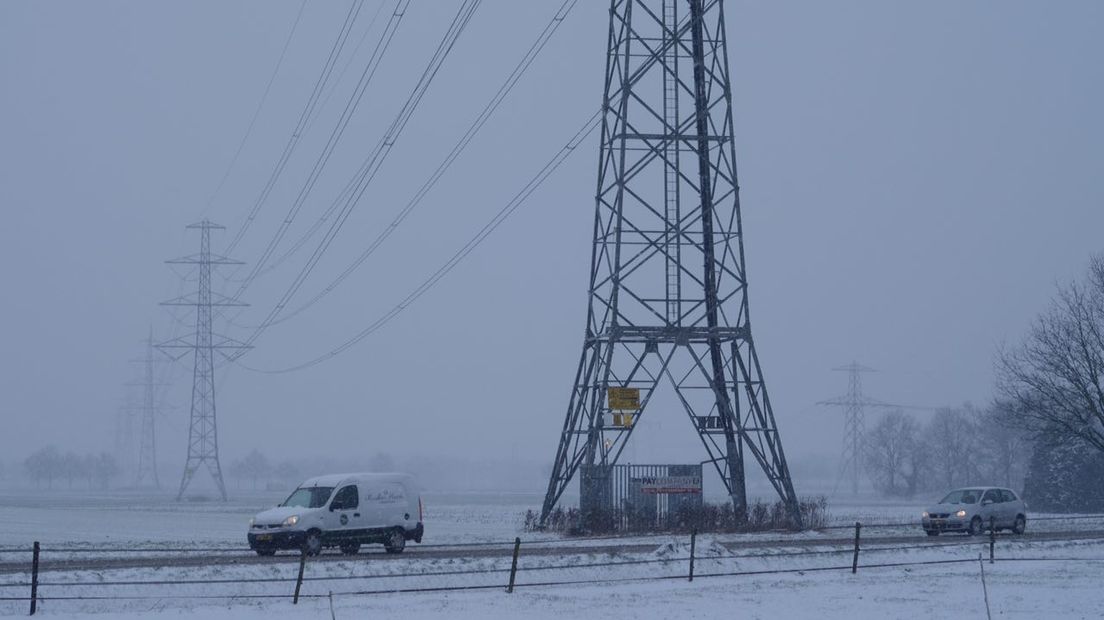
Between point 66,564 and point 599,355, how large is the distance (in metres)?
20.9

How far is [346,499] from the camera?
35688 millimetres

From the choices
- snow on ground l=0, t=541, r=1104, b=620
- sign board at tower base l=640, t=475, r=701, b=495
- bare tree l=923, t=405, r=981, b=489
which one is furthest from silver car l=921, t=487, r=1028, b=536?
bare tree l=923, t=405, r=981, b=489

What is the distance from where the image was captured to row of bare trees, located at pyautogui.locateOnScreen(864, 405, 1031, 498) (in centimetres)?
12656

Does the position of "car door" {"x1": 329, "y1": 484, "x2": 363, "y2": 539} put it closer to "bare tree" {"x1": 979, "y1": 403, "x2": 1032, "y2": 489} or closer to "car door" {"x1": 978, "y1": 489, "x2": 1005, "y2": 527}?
"car door" {"x1": 978, "y1": 489, "x2": 1005, "y2": 527}

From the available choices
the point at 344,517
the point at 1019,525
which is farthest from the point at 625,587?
the point at 1019,525

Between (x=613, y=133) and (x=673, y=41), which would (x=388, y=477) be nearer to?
(x=613, y=133)

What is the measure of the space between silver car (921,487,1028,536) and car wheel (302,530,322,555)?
2122 centimetres

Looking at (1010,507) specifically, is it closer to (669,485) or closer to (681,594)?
(669,485)

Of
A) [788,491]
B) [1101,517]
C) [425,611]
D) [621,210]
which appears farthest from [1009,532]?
[425,611]

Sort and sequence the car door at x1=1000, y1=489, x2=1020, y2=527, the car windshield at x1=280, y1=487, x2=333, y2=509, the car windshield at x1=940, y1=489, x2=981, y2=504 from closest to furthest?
A: the car windshield at x1=280, y1=487, x2=333, y2=509
the car door at x1=1000, y1=489, x2=1020, y2=527
the car windshield at x1=940, y1=489, x2=981, y2=504

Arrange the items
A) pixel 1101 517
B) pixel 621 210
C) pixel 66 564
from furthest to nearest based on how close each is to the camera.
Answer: pixel 1101 517 < pixel 621 210 < pixel 66 564

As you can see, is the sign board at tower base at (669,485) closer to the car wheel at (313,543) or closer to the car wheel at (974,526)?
the car wheel at (974,526)

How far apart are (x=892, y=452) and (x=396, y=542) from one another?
336ft

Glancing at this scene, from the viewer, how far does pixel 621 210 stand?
43719 mm
